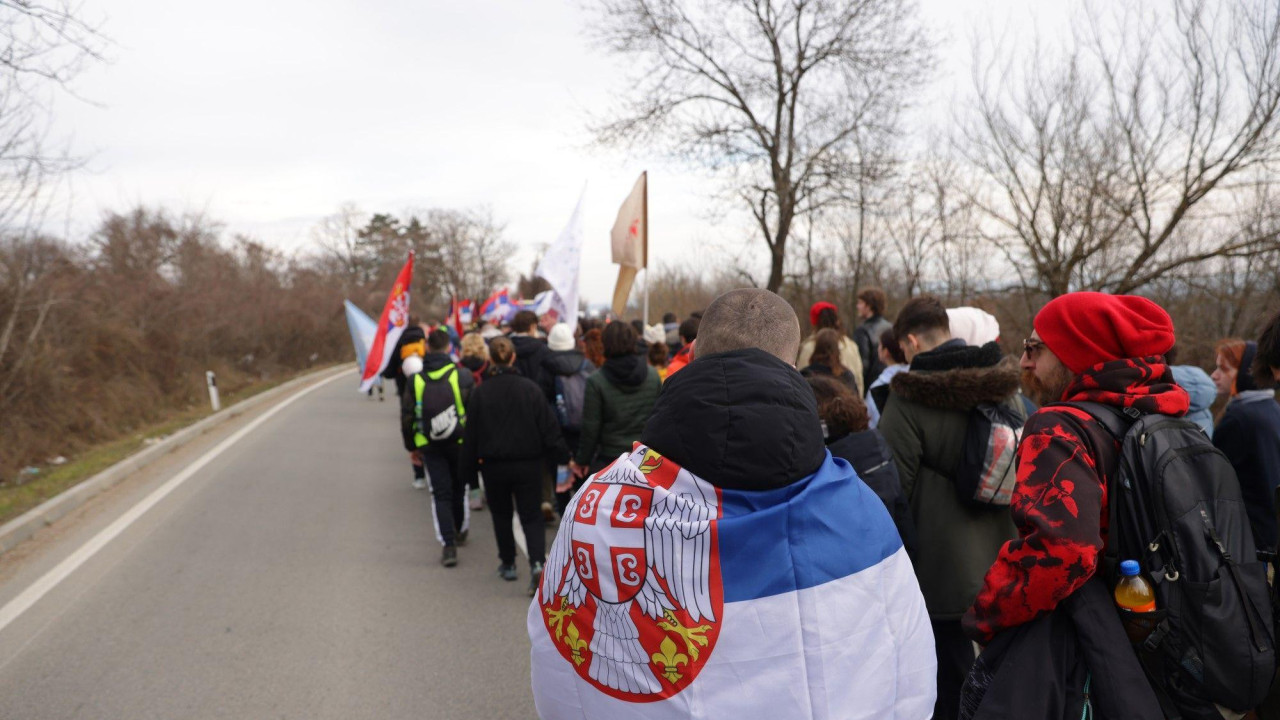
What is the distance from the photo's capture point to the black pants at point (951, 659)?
10.8 ft

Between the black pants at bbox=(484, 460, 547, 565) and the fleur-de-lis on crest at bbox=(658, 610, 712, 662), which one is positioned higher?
the fleur-de-lis on crest at bbox=(658, 610, 712, 662)

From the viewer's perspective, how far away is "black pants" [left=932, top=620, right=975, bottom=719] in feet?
10.8

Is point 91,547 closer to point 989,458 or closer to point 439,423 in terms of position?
point 439,423

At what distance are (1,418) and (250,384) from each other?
539 inches

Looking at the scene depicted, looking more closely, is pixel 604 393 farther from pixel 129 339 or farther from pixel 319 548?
pixel 129 339

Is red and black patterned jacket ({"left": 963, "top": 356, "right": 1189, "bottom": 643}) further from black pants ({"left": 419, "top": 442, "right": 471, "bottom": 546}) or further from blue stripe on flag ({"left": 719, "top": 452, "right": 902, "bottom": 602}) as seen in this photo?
black pants ({"left": 419, "top": 442, "right": 471, "bottom": 546})

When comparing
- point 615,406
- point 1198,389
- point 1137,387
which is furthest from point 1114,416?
point 615,406

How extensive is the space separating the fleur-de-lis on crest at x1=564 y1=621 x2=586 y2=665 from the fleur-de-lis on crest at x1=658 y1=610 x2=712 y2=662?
0.23 meters

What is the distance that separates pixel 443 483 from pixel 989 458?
458 cm

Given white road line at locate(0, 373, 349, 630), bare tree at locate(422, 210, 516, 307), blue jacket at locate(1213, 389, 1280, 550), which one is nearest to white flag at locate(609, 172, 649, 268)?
white road line at locate(0, 373, 349, 630)

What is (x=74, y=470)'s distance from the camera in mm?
10250

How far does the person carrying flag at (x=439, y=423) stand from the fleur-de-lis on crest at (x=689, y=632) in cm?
490

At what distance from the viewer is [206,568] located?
6.25 m

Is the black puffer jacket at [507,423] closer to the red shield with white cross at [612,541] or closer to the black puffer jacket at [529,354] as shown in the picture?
the black puffer jacket at [529,354]
